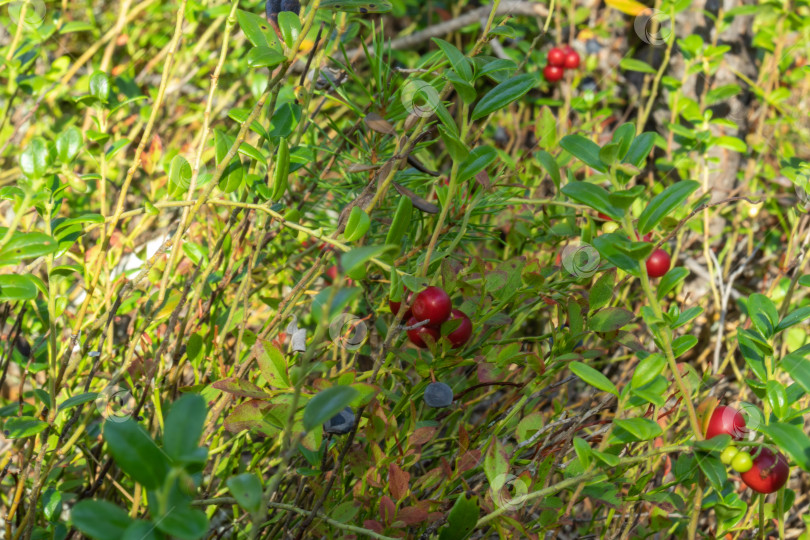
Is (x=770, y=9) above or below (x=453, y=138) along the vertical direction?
below

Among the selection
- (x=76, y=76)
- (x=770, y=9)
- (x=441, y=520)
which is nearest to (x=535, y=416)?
(x=441, y=520)

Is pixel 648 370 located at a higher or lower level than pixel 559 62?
higher

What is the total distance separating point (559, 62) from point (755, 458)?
4.69ft

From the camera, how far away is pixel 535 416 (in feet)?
2.66

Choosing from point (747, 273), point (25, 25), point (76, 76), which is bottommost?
point (747, 273)

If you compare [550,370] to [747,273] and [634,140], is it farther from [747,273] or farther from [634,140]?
[747,273]

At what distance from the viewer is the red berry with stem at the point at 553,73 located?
187cm

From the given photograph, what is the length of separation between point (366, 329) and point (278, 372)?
0.24 meters

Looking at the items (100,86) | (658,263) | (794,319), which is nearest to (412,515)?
(794,319)

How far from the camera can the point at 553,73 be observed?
1.87m

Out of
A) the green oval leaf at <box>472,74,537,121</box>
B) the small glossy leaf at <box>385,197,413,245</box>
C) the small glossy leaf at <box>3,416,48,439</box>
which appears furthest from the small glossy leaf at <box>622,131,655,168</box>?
the small glossy leaf at <box>3,416,48,439</box>

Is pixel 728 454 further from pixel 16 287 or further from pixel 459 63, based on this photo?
pixel 16 287

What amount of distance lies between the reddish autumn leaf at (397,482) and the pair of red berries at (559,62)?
146 cm

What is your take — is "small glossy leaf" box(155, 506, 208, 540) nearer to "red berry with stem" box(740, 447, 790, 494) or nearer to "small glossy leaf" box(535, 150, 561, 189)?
"red berry with stem" box(740, 447, 790, 494)
